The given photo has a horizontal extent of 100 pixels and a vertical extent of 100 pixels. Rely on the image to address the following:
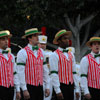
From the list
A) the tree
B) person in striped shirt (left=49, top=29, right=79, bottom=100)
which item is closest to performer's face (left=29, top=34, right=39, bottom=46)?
person in striped shirt (left=49, top=29, right=79, bottom=100)

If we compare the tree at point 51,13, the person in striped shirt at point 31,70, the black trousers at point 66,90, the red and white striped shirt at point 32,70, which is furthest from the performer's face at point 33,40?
the tree at point 51,13

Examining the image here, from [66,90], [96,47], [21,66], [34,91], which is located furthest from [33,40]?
[96,47]

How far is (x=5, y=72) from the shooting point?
7242 millimetres

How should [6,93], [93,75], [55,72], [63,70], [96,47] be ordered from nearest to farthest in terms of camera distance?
[6,93] < [55,72] < [63,70] < [93,75] < [96,47]

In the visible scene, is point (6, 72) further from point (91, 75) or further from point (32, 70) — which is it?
point (91, 75)

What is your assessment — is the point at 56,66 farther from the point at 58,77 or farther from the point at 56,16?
the point at 56,16

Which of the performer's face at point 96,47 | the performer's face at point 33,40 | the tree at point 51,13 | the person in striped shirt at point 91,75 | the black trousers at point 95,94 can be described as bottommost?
the black trousers at point 95,94

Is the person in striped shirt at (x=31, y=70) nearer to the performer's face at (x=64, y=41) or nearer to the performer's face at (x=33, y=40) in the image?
the performer's face at (x=33, y=40)

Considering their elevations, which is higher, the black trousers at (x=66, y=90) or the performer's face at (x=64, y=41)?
the performer's face at (x=64, y=41)

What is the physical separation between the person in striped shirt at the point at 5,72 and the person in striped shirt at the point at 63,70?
79 cm

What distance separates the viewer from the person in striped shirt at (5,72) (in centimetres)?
716

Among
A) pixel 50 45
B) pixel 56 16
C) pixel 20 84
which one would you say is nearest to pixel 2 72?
pixel 20 84

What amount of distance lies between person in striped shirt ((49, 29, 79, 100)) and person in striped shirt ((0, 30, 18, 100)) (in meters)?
0.79

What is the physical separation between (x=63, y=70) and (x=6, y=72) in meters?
1.13
